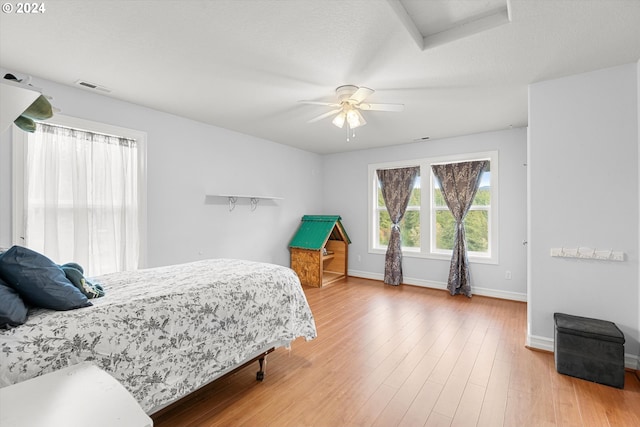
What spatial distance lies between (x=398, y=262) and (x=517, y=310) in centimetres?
187

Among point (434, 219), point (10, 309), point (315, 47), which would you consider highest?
point (315, 47)

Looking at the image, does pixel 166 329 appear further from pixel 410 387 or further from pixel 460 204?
pixel 460 204

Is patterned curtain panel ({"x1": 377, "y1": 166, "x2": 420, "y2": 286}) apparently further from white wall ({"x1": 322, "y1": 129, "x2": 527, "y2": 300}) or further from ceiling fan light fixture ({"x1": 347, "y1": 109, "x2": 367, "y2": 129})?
ceiling fan light fixture ({"x1": 347, "y1": 109, "x2": 367, "y2": 129})

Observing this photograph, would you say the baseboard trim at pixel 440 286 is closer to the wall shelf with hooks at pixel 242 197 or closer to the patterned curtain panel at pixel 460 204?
the patterned curtain panel at pixel 460 204

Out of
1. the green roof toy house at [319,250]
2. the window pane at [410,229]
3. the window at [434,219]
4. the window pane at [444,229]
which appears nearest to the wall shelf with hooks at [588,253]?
the window at [434,219]

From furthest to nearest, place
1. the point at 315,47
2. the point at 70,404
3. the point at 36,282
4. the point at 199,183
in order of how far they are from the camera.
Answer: the point at 199,183 → the point at 315,47 → the point at 36,282 → the point at 70,404

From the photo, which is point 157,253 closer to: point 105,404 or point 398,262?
point 105,404

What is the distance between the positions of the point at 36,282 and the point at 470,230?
200 inches

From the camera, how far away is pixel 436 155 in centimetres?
495

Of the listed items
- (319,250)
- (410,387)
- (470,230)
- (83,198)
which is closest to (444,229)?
(470,230)

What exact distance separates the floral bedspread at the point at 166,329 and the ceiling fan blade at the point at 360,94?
182cm

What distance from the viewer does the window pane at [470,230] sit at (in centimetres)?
464

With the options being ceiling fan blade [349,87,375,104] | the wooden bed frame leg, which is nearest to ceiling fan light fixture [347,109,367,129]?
ceiling fan blade [349,87,375,104]

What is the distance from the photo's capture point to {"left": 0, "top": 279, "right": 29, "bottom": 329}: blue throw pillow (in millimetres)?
1257
